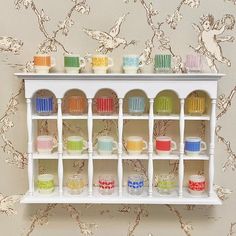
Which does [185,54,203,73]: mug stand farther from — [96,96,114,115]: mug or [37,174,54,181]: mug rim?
[37,174,54,181]: mug rim

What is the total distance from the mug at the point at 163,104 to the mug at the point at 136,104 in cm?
4

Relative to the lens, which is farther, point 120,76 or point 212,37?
point 212,37

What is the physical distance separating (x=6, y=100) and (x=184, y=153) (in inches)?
22.4

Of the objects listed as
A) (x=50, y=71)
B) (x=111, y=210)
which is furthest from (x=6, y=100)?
(x=111, y=210)

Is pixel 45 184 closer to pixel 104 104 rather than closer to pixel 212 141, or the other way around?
pixel 104 104

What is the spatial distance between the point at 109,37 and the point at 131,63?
0.44 ft

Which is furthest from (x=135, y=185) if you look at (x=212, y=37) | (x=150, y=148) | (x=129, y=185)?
(x=212, y=37)

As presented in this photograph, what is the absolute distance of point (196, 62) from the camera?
114 centimetres

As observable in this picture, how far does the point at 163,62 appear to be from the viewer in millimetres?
1144

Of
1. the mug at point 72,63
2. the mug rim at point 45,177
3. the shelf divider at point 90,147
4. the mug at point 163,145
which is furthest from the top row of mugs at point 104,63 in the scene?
the mug rim at point 45,177

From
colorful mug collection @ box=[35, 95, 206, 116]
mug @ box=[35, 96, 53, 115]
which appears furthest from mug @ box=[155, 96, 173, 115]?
mug @ box=[35, 96, 53, 115]

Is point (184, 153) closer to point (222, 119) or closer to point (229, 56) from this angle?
point (222, 119)

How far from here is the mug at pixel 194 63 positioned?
1.14 metres

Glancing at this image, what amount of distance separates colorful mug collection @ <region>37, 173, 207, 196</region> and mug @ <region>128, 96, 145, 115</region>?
21cm
